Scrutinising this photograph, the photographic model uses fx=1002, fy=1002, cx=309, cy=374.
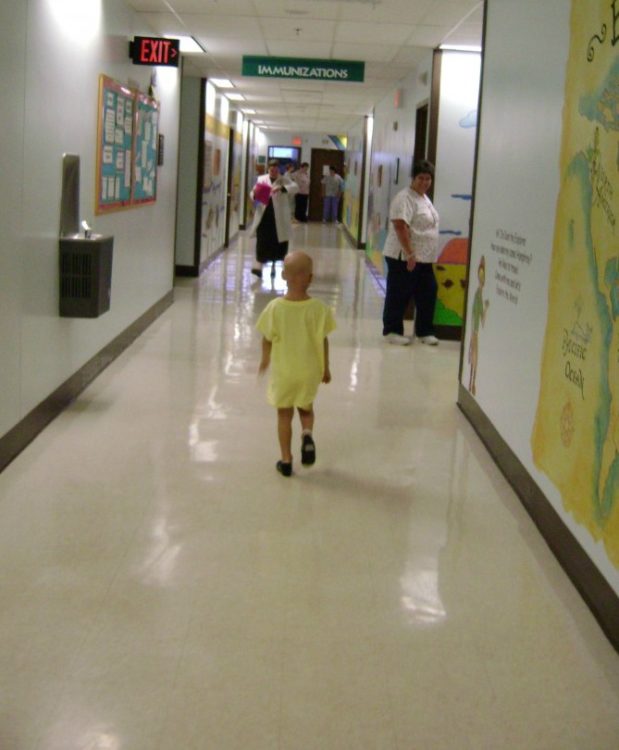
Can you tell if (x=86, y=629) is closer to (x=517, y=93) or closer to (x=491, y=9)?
(x=517, y=93)

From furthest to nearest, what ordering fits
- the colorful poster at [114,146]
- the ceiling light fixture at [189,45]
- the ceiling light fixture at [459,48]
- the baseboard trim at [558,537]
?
the ceiling light fixture at [189,45] → the ceiling light fixture at [459,48] → the colorful poster at [114,146] → the baseboard trim at [558,537]

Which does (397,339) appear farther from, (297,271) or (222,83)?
(222,83)

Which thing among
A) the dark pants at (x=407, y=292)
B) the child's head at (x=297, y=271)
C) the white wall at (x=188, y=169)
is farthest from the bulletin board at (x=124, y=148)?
the white wall at (x=188, y=169)

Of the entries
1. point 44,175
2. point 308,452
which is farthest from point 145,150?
point 308,452

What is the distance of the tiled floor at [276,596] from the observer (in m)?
2.68

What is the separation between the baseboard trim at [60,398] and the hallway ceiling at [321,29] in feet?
Answer: 8.51

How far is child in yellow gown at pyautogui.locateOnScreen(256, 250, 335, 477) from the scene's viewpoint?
4.75 meters

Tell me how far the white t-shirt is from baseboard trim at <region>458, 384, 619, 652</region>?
A: 10.6ft

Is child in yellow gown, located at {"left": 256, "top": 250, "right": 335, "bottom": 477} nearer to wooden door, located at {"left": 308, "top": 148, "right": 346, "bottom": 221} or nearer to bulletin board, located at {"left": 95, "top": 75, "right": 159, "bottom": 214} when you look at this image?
bulletin board, located at {"left": 95, "top": 75, "right": 159, "bottom": 214}

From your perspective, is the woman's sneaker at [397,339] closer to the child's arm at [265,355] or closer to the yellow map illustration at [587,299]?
the child's arm at [265,355]

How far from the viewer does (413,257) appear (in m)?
8.78

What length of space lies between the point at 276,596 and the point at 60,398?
9.26ft

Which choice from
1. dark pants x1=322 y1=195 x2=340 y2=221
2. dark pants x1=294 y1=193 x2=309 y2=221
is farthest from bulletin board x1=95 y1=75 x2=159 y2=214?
dark pants x1=322 y1=195 x2=340 y2=221

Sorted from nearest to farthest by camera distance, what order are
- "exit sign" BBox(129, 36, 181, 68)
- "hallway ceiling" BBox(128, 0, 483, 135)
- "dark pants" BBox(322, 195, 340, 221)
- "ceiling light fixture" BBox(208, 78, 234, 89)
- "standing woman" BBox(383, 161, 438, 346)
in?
"hallway ceiling" BBox(128, 0, 483, 135) < "exit sign" BBox(129, 36, 181, 68) < "standing woman" BBox(383, 161, 438, 346) < "ceiling light fixture" BBox(208, 78, 234, 89) < "dark pants" BBox(322, 195, 340, 221)
